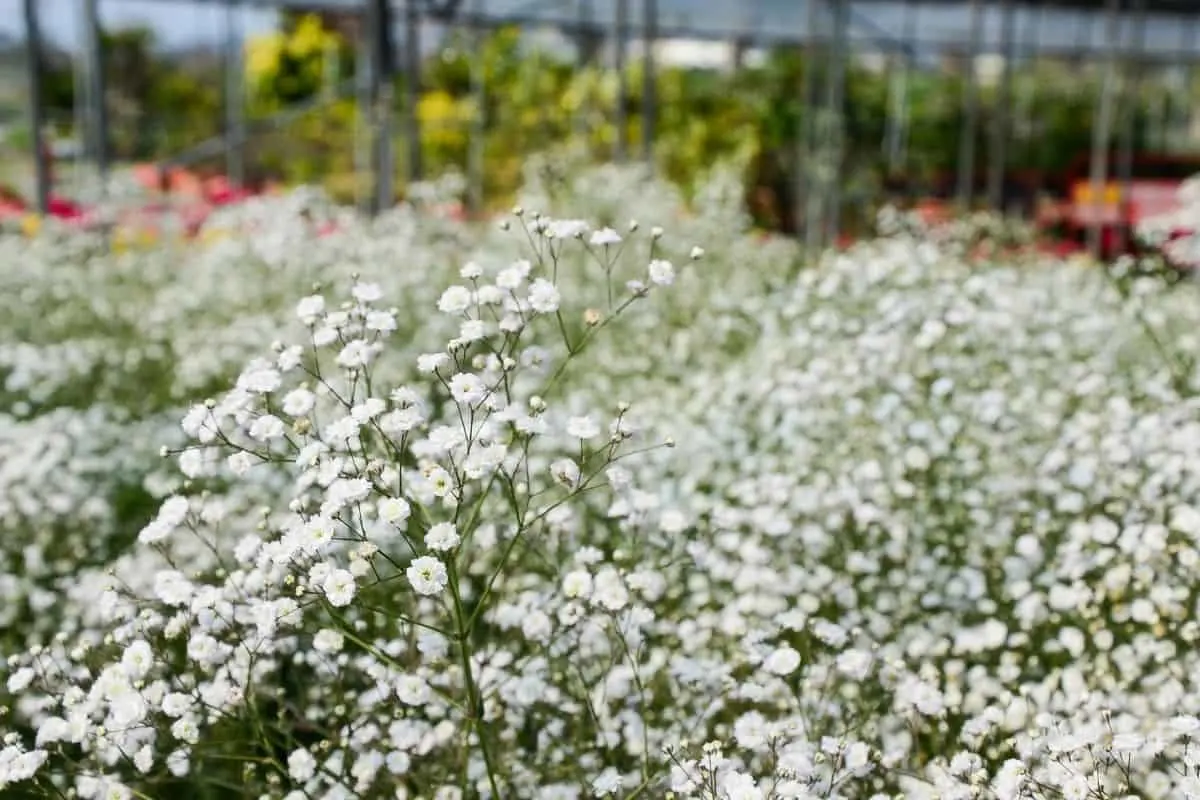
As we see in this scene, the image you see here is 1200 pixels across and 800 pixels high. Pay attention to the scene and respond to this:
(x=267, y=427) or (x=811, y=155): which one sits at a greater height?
(x=267, y=427)

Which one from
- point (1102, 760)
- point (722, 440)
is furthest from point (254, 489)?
point (1102, 760)

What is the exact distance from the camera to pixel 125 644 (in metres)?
2.09

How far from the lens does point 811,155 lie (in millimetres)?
10773

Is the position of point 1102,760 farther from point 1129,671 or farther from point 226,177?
A: point 226,177

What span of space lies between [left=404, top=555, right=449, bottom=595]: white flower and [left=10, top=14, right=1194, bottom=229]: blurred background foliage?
376 inches

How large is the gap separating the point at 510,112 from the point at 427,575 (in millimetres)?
10437

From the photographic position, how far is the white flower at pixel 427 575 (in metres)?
1.68

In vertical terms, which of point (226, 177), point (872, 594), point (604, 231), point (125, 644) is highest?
point (604, 231)

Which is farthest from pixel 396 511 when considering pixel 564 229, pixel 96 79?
pixel 96 79

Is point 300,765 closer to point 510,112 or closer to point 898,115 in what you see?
point 510,112

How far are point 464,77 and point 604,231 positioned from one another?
11.1m

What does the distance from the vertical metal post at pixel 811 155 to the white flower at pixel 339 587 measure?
7452mm

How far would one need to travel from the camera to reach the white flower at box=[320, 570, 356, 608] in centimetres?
168

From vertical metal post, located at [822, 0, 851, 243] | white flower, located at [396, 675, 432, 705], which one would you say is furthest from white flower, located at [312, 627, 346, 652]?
vertical metal post, located at [822, 0, 851, 243]
